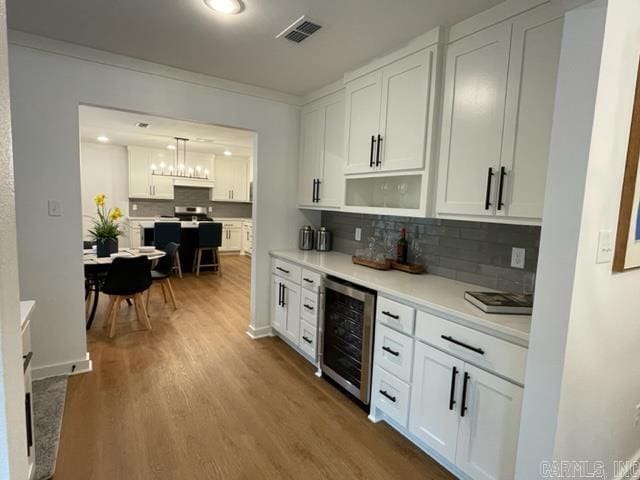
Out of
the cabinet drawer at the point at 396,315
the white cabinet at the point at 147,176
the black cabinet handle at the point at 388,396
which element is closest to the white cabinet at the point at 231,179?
the white cabinet at the point at 147,176

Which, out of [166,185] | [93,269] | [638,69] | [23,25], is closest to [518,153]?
[638,69]

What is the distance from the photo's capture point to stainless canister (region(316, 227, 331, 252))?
343 centimetres

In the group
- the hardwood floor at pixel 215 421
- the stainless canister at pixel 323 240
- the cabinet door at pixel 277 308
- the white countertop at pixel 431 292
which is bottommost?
the hardwood floor at pixel 215 421

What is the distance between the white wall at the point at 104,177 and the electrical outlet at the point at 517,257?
735 centimetres

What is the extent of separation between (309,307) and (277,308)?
0.62 meters

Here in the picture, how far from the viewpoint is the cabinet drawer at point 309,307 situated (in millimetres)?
2723

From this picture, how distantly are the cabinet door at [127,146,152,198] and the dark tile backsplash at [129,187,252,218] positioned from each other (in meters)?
0.30

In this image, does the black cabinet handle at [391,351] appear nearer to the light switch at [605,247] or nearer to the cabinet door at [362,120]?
the light switch at [605,247]

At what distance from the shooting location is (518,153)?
1.69 meters

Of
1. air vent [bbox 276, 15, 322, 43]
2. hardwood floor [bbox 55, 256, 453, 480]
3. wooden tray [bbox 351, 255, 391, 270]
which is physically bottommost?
hardwood floor [bbox 55, 256, 453, 480]

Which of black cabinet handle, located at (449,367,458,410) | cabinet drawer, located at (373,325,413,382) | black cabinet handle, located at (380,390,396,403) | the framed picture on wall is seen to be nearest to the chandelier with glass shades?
cabinet drawer, located at (373,325,413,382)

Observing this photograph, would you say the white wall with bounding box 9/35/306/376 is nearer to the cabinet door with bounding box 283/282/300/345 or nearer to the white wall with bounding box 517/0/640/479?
the cabinet door with bounding box 283/282/300/345

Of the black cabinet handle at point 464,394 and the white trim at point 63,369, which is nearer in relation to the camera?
the black cabinet handle at point 464,394

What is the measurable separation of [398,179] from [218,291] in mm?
3459
